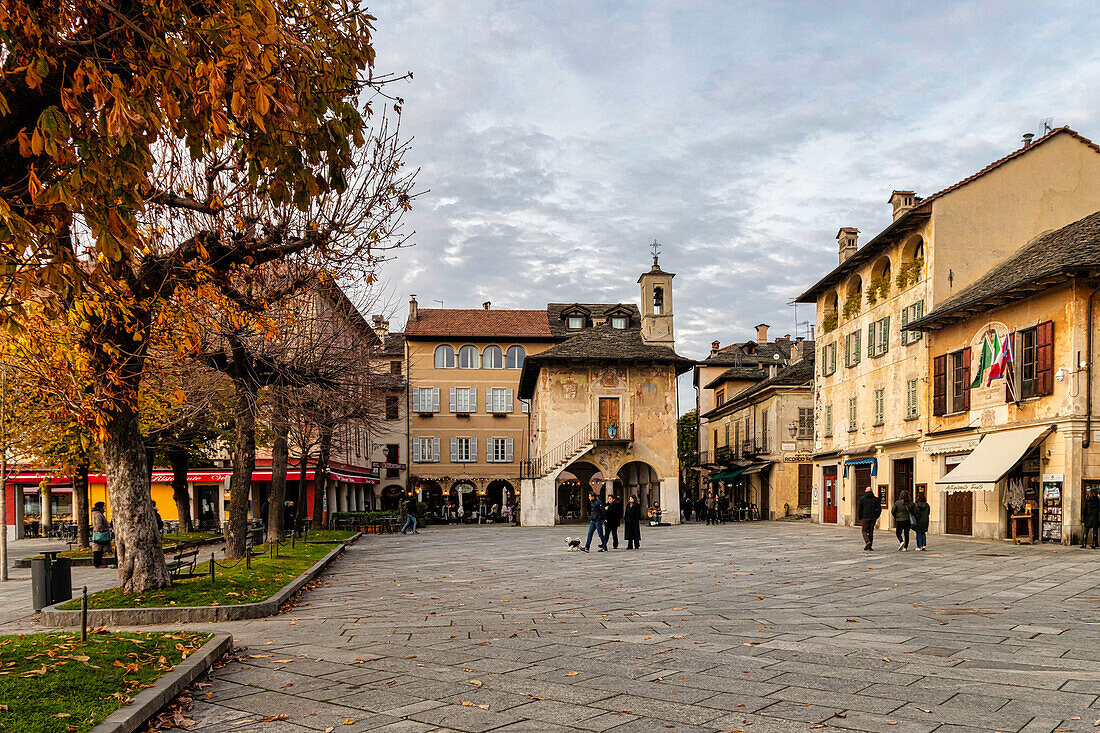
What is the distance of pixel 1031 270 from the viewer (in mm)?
24906

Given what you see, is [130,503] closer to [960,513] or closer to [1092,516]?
[1092,516]

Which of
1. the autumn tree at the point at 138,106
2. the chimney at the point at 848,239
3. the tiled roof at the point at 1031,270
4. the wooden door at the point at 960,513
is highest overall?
the chimney at the point at 848,239

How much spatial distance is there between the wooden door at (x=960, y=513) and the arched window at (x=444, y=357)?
37.1m

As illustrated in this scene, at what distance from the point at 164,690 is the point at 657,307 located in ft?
143

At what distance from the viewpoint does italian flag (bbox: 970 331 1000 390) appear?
26.0m

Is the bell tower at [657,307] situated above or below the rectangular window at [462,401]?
above

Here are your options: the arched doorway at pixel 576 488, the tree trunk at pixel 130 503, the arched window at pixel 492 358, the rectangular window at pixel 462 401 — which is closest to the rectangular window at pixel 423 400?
the rectangular window at pixel 462 401

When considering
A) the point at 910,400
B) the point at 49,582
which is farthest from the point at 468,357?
the point at 49,582

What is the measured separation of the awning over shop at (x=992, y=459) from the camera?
23516 mm

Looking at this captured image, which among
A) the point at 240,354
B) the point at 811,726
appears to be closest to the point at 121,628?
the point at 240,354

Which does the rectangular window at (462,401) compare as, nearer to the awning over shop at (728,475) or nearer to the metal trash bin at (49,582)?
the awning over shop at (728,475)

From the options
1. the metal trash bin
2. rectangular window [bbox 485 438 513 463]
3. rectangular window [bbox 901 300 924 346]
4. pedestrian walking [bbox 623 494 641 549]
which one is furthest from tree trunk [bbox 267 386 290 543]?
rectangular window [bbox 485 438 513 463]

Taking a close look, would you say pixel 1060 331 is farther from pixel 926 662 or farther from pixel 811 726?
pixel 811 726

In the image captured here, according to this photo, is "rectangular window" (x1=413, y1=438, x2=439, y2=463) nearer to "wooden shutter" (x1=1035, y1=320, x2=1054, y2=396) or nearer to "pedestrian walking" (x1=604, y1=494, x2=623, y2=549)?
"pedestrian walking" (x1=604, y1=494, x2=623, y2=549)
